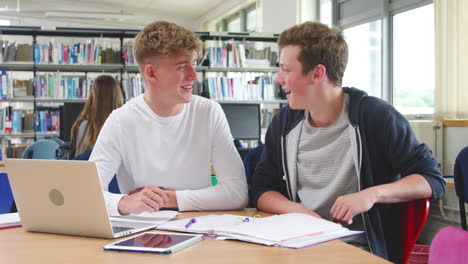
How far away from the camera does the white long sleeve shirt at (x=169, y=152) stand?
71.6 inches

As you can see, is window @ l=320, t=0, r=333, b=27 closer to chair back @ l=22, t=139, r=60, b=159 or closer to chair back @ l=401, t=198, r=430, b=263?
chair back @ l=22, t=139, r=60, b=159

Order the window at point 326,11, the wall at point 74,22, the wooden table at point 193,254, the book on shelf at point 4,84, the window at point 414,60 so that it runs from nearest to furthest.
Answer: the wooden table at point 193,254
the window at point 414,60
the book on shelf at point 4,84
the window at point 326,11
the wall at point 74,22

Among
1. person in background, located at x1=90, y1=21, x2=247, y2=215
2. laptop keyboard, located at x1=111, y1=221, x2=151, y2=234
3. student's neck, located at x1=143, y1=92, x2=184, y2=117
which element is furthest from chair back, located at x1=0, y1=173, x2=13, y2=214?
laptop keyboard, located at x1=111, y1=221, x2=151, y2=234

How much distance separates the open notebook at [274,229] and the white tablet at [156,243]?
81 mm

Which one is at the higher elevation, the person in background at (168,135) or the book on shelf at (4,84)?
A: the book on shelf at (4,84)

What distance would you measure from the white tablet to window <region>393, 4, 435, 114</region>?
438cm

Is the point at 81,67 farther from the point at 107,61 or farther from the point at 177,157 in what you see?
the point at 177,157

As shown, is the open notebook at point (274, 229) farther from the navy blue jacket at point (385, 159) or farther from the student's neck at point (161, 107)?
the student's neck at point (161, 107)

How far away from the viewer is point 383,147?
5.57 ft

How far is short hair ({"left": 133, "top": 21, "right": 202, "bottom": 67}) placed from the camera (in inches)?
73.2

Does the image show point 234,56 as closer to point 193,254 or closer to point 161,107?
point 161,107

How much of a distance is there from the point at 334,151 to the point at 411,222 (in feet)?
1.09

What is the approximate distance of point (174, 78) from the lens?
1.88m

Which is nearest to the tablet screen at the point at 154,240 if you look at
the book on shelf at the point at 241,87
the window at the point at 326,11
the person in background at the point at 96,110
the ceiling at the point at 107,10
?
the person in background at the point at 96,110
